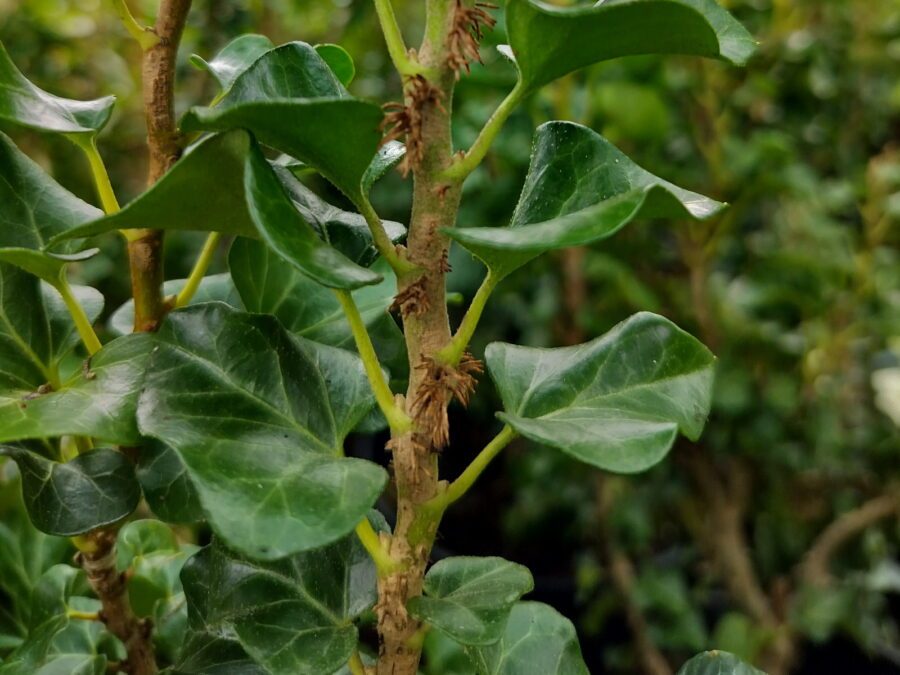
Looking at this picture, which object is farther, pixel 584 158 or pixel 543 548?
pixel 543 548

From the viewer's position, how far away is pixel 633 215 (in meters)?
0.30

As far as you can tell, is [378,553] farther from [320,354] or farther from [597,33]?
[597,33]

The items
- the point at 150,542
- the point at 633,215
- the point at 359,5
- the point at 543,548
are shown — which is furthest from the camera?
the point at 359,5

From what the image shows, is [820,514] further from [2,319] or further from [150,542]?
[2,319]

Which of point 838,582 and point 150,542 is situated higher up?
point 150,542

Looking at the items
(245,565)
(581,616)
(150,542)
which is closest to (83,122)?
(245,565)

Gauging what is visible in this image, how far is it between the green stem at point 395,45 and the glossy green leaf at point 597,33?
0.14 feet

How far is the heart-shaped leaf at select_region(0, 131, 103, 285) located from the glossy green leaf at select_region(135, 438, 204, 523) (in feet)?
0.34

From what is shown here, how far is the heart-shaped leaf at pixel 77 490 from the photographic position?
415mm

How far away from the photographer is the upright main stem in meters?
0.36

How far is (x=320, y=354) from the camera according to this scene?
43cm

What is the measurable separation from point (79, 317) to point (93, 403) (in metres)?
0.10

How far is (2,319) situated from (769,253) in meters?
1.24

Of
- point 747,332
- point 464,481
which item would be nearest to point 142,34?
point 464,481
